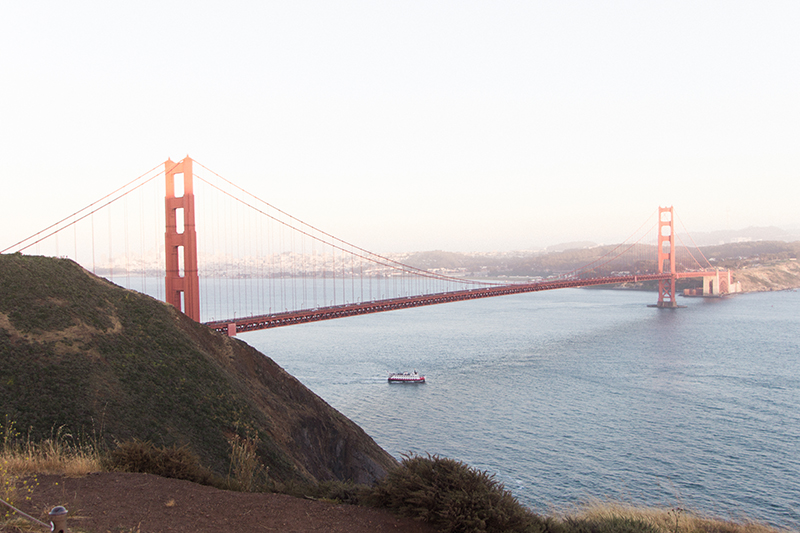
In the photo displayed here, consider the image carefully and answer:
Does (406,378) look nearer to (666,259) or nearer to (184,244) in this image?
(184,244)

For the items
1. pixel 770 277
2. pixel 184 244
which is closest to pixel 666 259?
pixel 770 277

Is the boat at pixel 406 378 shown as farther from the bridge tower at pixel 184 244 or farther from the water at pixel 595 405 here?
the bridge tower at pixel 184 244

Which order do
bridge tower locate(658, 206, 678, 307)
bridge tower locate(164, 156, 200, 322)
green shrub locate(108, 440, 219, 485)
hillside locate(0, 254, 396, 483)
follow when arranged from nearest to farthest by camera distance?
green shrub locate(108, 440, 219, 485), hillside locate(0, 254, 396, 483), bridge tower locate(164, 156, 200, 322), bridge tower locate(658, 206, 678, 307)

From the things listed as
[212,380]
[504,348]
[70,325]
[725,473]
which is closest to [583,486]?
[725,473]

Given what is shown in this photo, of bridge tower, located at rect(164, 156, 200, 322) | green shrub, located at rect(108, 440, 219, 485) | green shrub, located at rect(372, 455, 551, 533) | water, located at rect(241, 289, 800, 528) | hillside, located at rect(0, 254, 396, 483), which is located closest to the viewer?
green shrub, located at rect(372, 455, 551, 533)

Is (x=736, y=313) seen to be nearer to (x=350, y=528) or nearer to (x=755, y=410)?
(x=755, y=410)

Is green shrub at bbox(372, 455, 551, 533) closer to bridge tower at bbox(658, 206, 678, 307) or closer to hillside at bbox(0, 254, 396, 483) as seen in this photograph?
hillside at bbox(0, 254, 396, 483)

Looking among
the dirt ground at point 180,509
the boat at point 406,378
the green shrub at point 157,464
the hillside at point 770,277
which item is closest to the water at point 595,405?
the boat at point 406,378

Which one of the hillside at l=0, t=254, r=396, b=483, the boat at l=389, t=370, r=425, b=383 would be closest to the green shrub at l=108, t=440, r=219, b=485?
the hillside at l=0, t=254, r=396, b=483
